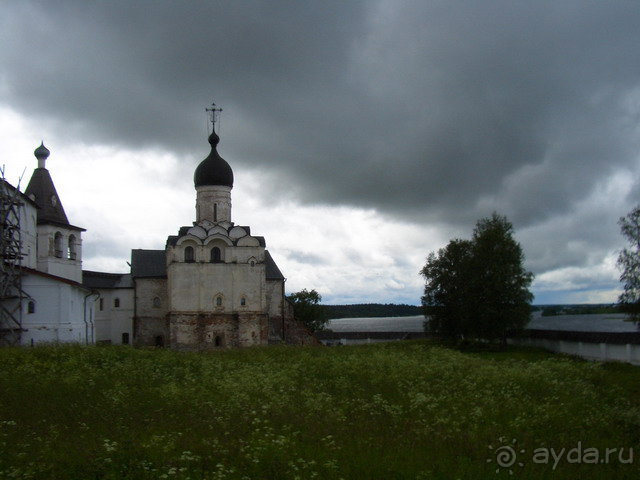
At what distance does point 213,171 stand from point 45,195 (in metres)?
10.1

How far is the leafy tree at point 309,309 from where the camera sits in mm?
64062

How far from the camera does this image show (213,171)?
140 ft

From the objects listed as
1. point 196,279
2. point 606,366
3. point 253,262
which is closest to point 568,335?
point 606,366

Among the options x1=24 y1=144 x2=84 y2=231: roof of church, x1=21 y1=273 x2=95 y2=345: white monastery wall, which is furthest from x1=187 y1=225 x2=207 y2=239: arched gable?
x1=21 y1=273 x2=95 y2=345: white monastery wall

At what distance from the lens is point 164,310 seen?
4303 cm

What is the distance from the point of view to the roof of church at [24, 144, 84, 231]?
37.4 metres

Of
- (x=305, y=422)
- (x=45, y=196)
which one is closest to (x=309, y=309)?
(x=45, y=196)

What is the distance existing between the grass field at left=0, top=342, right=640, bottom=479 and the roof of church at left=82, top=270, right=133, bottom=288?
2368cm

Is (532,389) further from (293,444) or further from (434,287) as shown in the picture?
(434,287)

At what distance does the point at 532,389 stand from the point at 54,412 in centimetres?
1089

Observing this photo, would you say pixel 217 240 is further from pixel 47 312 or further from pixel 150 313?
pixel 47 312

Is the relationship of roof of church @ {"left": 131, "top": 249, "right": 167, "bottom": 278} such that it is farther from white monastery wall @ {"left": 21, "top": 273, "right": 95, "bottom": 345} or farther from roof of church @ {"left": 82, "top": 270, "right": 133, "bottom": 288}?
white monastery wall @ {"left": 21, "top": 273, "right": 95, "bottom": 345}

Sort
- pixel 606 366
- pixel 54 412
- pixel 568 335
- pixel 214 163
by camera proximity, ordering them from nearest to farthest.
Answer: pixel 54 412 → pixel 606 366 → pixel 568 335 → pixel 214 163

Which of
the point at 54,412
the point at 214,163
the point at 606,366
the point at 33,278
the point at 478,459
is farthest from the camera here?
the point at 214,163
